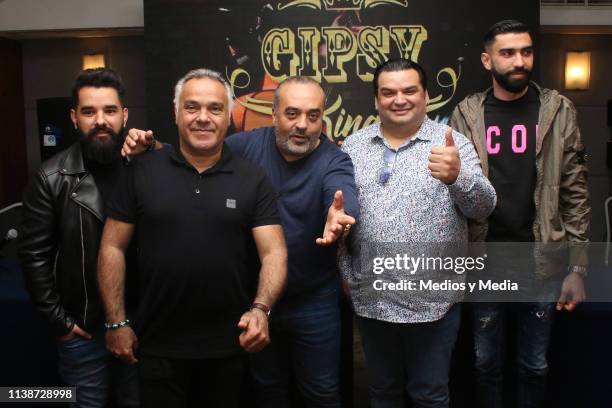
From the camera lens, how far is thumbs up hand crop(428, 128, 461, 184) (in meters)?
1.82

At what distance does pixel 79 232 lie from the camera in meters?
1.87

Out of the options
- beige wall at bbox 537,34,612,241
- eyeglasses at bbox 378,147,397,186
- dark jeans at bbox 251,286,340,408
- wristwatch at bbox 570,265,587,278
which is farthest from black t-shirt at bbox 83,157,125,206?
beige wall at bbox 537,34,612,241

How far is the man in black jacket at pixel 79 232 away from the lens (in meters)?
1.87

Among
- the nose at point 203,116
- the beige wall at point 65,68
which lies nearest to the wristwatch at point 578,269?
the nose at point 203,116

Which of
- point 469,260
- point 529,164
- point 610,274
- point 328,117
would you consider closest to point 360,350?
point 469,260

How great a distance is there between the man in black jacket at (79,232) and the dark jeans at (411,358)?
0.86 m

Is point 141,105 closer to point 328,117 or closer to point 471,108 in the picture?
point 328,117

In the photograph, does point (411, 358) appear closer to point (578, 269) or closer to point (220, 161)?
point (578, 269)

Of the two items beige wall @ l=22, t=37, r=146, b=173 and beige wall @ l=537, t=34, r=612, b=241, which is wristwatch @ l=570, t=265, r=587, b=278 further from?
beige wall @ l=22, t=37, r=146, b=173

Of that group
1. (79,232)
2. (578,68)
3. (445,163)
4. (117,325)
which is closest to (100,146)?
(79,232)

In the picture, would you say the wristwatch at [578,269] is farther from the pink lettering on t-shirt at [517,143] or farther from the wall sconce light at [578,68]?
the wall sconce light at [578,68]

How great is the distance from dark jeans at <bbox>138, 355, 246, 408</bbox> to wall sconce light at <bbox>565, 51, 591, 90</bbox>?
5433 millimetres

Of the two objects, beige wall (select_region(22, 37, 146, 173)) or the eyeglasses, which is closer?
the eyeglasses

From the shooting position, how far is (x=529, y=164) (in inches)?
87.2
